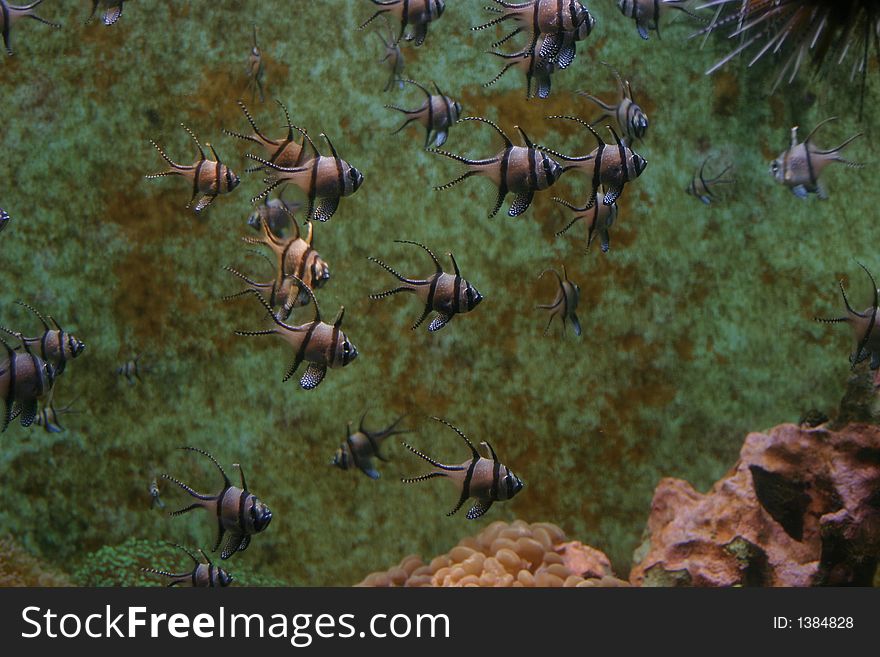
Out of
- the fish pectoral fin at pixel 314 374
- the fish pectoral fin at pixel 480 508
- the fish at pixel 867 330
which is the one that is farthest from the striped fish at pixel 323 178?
the fish at pixel 867 330

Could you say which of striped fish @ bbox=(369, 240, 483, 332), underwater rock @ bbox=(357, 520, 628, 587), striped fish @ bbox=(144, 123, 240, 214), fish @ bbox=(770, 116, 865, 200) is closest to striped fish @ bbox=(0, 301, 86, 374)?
striped fish @ bbox=(144, 123, 240, 214)

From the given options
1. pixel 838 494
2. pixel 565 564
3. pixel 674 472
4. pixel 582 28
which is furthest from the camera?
pixel 674 472

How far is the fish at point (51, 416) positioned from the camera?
503 cm

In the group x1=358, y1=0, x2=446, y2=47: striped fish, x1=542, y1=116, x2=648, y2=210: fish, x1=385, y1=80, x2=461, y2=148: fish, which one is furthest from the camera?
x1=385, y1=80, x2=461, y2=148: fish

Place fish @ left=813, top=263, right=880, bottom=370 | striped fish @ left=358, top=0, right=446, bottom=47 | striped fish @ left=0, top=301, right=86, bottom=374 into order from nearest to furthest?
fish @ left=813, top=263, right=880, bottom=370
striped fish @ left=358, top=0, right=446, bottom=47
striped fish @ left=0, top=301, right=86, bottom=374

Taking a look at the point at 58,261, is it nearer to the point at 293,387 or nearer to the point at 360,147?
the point at 293,387

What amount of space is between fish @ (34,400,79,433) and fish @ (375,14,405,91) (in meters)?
2.89

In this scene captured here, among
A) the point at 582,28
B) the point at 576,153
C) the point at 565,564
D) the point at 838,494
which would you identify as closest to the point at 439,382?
the point at 565,564

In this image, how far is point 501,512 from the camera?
18.5 ft

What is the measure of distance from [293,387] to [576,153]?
2.42 meters

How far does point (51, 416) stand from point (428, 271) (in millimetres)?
2450

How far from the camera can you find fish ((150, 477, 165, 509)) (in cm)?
550

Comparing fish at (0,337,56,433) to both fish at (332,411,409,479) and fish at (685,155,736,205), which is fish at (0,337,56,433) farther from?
fish at (685,155,736,205)

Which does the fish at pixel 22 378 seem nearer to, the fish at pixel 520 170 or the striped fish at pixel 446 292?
the striped fish at pixel 446 292
